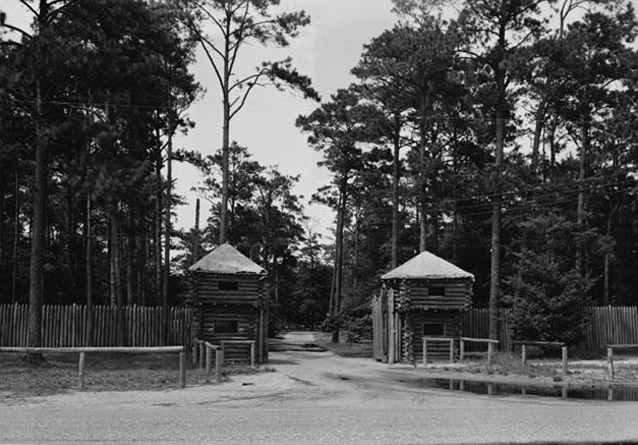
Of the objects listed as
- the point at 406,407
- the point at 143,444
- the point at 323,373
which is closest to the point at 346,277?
the point at 323,373

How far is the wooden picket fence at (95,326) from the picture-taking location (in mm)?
32844

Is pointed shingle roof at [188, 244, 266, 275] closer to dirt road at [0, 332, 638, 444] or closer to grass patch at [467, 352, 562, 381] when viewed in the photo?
grass patch at [467, 352, 562, 381]

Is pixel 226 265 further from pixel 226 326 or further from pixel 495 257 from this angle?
pixel 495 257

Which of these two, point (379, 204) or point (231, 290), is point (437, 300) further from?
point (379, 204)

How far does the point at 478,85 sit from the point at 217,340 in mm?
18359

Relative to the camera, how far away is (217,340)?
29.3 metres

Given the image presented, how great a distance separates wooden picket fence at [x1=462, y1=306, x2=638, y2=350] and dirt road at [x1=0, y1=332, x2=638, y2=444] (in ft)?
63.5

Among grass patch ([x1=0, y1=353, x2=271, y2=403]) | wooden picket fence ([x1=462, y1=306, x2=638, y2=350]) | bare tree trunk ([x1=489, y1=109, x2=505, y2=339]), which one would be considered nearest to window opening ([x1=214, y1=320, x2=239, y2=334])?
grass patch ([x1=0, y1=353, x2=271, y2=403])

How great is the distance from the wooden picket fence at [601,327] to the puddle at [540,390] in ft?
54.7

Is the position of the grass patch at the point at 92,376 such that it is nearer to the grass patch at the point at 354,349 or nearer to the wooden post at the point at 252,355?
the wooden post at the point at 252,355

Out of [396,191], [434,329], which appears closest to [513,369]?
[434,329]

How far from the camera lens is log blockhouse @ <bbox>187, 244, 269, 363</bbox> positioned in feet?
96.5

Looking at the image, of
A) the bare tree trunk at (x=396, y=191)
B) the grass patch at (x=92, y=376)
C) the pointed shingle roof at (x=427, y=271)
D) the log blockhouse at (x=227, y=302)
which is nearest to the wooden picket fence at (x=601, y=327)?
the bare tree trunk at (x=396, y=191)

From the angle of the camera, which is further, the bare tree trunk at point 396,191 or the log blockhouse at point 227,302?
the bare tree trunk at point 396,191
